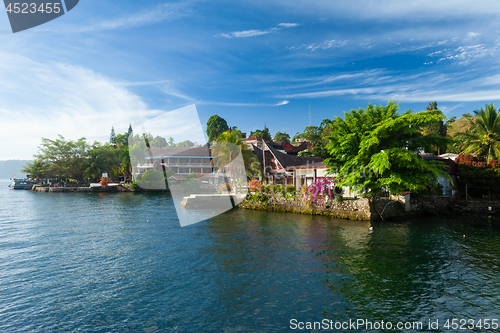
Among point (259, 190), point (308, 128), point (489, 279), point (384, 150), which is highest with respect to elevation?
point (308, 128)

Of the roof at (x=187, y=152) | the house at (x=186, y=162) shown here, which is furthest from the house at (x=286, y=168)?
the roof at (x=187, y=152)

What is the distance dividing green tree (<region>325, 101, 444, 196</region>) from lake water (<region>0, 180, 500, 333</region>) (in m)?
4.57

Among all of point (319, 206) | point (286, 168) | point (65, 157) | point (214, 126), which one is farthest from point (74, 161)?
point (319, 206)

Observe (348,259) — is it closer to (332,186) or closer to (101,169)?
(332,186)

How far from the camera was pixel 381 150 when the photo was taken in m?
27.6

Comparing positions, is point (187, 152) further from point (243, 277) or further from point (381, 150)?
point (243, 277)

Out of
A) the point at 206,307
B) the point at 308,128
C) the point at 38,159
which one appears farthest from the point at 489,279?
the point at 38,159

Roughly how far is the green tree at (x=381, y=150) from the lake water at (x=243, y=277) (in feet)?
15.0

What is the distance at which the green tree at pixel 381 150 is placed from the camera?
25391 millimetres

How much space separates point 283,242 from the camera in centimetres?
2081

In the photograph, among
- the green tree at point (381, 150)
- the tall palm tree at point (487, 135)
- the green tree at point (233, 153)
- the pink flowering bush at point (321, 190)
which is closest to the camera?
the green tree at point (381, 150)

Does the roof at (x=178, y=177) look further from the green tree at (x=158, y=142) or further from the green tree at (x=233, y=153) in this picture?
the green tree at (x=158, y=142)

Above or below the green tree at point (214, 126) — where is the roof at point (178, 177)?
below

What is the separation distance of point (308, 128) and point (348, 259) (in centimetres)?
8470
